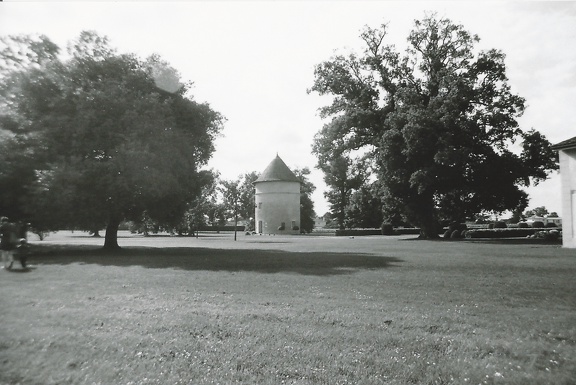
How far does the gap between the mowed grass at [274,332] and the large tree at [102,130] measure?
1.65 m

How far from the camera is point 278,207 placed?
77.9 meters

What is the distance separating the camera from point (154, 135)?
2006 centimetres

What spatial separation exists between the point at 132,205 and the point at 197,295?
13.0 metres

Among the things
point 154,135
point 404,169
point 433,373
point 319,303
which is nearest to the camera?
point 433,373

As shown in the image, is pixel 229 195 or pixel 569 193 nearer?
pixel 569 193

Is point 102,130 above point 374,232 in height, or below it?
above

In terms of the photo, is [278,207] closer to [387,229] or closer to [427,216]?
[387,229]

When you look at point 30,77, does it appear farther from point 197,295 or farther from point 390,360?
point 390,360

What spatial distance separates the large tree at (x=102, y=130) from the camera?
22.8ft

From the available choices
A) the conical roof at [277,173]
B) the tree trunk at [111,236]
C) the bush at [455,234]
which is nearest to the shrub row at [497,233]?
the bush at [455,234]

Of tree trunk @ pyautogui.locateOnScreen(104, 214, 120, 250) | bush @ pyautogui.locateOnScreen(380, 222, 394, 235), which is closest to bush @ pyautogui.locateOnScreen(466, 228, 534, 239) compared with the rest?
bush @ pyautogui.locateOnScreen(380, 222, 394, 235)

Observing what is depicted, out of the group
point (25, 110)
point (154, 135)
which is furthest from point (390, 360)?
point (154, 135)

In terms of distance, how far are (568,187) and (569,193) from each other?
385 millimetres

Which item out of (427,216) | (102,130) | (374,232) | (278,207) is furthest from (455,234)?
(102,130)
